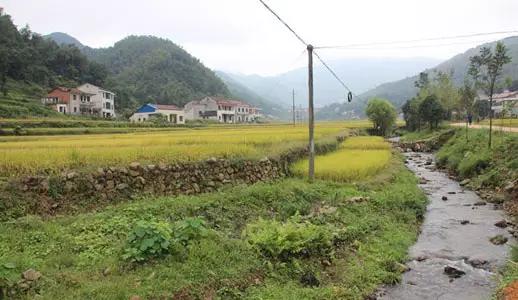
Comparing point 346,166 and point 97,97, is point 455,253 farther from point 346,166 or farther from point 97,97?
point 97,97

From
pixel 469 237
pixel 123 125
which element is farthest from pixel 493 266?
pixel 123 125

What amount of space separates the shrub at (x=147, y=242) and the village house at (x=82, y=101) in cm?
5959

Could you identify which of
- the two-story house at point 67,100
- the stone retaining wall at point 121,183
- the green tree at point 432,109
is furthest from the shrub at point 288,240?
the two-story house at point 67,100

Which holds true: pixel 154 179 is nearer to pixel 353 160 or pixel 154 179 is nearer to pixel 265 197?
pixel 265 197

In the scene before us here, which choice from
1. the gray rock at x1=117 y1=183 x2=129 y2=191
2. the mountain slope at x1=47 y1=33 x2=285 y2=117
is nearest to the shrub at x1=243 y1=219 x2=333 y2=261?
the gray rock at x1=117 y1=183 x2=129 y2=191

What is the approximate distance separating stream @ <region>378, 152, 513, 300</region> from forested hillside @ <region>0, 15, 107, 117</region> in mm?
44589

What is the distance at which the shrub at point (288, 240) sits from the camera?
9.79 meters

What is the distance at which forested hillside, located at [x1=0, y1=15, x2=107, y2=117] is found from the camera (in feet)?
181

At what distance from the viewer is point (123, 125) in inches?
1785

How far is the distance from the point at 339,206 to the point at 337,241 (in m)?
2.96

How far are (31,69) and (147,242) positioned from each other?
74.4 m

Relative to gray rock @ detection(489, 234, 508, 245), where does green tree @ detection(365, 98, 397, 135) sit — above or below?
above

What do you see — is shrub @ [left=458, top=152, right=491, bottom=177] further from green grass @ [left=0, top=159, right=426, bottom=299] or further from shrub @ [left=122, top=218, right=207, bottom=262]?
shrub @ [left=122, top=218, right=207, bottom=262]

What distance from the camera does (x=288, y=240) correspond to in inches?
393
